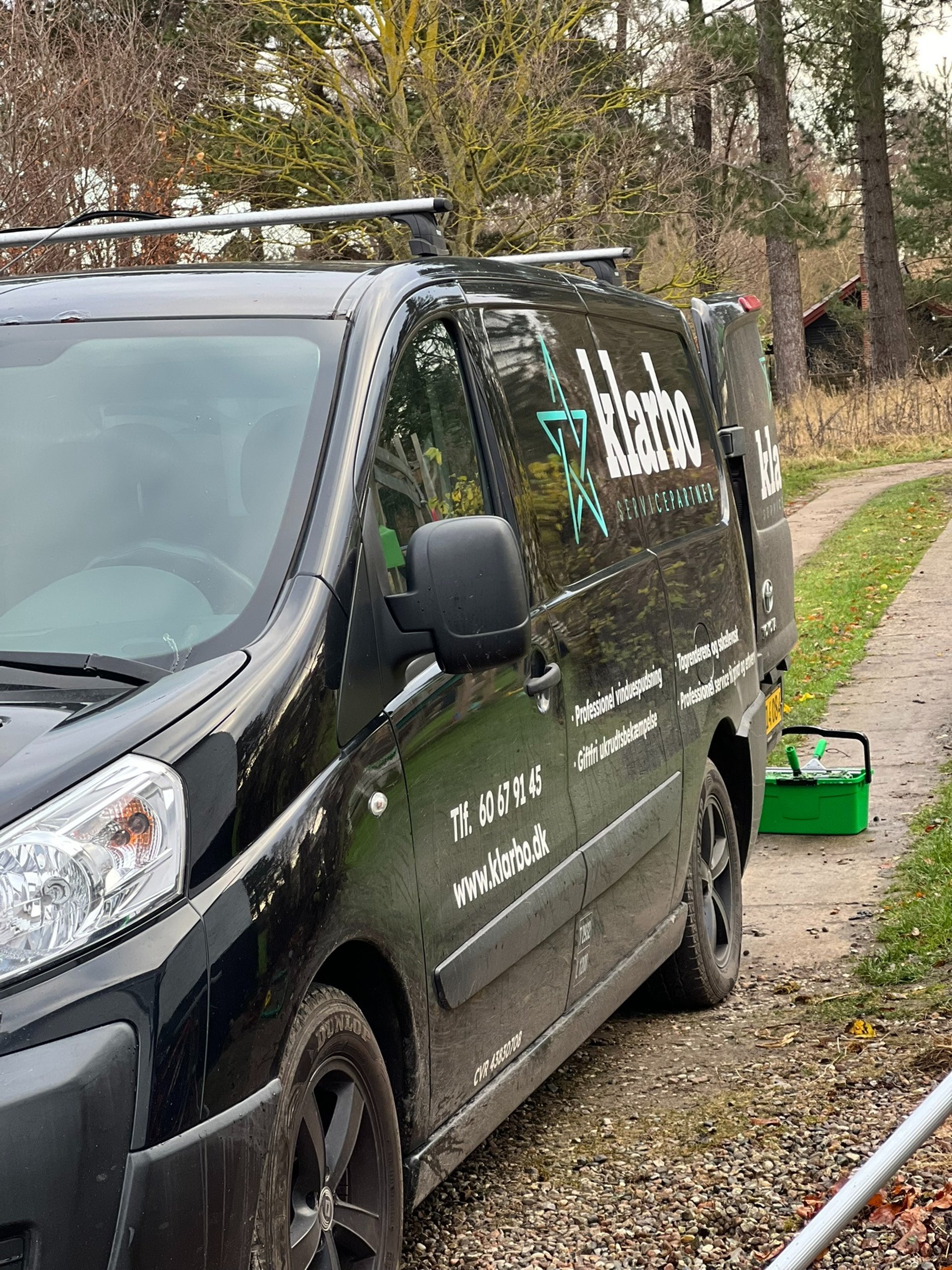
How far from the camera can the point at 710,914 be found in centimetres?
549

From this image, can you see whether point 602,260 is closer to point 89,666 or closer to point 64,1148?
point 89,666

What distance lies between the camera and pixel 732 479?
24.1 feet

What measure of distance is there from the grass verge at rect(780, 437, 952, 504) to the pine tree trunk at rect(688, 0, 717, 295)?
349 cm

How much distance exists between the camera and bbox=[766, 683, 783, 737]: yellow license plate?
704 centimetres

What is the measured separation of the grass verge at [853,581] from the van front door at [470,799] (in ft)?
9.99

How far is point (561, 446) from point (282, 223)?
2.99ft

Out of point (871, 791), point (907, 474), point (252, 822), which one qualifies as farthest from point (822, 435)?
point (252, 822)

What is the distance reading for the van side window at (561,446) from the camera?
13.1ft

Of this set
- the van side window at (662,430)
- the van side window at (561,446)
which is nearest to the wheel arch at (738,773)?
the van side window at (662,430)

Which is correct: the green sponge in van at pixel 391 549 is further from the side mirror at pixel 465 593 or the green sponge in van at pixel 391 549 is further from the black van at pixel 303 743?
the side mirror at pixel 465 593

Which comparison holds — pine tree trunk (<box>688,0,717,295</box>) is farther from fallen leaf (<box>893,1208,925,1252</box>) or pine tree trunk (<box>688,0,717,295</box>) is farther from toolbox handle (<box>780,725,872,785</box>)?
fallen leaf (<box>893,1208,925,1252</box>)

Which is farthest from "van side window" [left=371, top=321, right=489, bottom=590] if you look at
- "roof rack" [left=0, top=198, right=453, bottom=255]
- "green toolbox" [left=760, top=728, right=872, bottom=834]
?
"green toolbox" [left=760, top=728, right=872, bottom=834]

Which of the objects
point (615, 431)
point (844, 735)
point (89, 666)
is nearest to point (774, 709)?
point (844, 735)

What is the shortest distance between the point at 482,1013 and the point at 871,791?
5.37m
